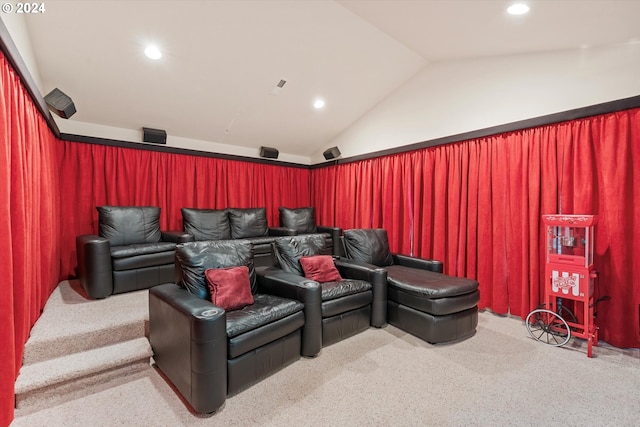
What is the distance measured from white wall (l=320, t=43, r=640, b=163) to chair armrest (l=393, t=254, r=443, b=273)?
1726 millimetres

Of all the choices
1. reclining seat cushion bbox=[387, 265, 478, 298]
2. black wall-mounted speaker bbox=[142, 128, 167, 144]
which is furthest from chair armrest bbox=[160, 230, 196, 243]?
reclining seat cushion bbox=[387, 265, 478, 298]

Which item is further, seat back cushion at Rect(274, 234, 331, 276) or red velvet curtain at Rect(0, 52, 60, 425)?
seat back cushion at Rect(274, 234, 331, 276)

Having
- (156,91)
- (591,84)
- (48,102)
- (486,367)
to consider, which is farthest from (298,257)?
(591,84)

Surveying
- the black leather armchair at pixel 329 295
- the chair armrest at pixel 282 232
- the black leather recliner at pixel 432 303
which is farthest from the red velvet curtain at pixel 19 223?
the chair armrest at pixel 282 232

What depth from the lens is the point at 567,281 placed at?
8.34 ft

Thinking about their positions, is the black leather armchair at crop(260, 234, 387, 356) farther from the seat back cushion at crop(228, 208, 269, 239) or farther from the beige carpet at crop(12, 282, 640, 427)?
the seat back cushion at crop(228, 208, 269, 239)

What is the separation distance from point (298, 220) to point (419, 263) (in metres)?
2.52

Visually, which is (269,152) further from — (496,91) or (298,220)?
(496,91)

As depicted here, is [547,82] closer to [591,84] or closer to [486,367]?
[591,84]

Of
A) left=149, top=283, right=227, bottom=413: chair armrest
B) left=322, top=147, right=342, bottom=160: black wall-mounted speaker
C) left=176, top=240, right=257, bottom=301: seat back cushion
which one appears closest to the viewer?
left=149, top=283, right=227, bottom=413: chair armrest

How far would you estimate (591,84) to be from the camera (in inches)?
106

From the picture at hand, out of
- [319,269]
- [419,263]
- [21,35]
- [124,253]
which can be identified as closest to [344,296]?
[319,269]

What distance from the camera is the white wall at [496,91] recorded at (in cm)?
260

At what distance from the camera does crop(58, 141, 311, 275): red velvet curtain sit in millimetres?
3695
